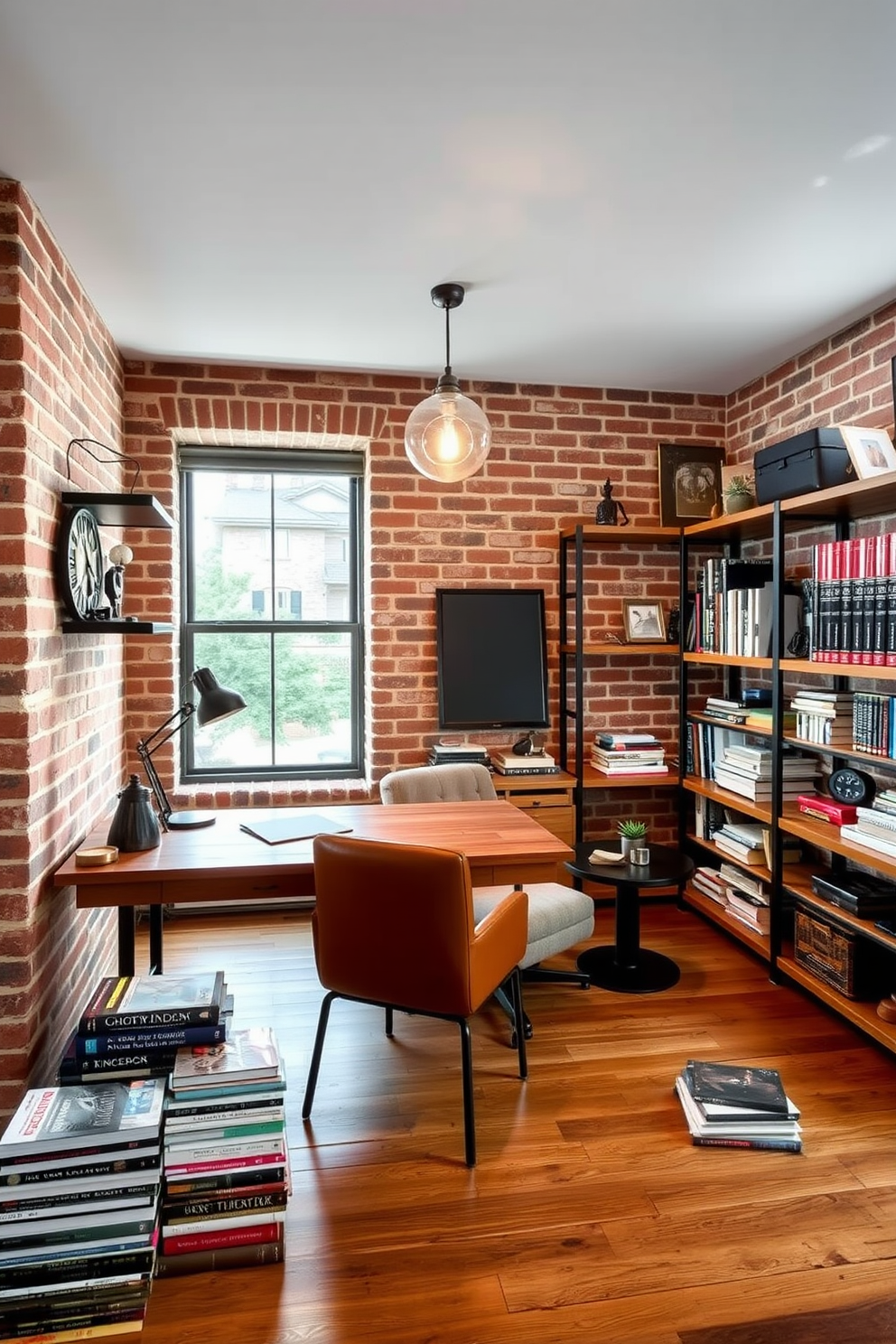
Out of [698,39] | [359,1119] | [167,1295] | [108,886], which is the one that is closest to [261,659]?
[108,886]

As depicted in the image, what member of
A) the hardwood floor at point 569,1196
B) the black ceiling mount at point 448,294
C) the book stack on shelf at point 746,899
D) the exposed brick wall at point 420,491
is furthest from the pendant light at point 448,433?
the book stack on shelf at point 746,899

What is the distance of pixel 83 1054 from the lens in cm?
186

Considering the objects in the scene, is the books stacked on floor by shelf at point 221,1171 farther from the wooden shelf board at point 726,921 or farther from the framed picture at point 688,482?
Result: the framed picture at point 688,482

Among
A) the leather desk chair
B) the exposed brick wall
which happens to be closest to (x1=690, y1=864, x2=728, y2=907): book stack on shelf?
the exposed brick wall

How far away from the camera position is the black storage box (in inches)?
113

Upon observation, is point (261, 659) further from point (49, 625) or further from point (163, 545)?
point (49, 625)

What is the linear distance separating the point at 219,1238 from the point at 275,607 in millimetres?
2830

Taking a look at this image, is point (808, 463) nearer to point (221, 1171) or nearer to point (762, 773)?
point (762, 773)

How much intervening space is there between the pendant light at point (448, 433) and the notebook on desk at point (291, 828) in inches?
47.9

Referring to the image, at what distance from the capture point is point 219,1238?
5.87 ft

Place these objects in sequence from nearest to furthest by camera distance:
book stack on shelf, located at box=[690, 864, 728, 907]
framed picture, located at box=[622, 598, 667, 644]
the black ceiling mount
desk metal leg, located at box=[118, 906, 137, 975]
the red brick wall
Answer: the red brick wall → desk metal leg, located at box=[118, 906, 137, 975] → the black ceiling mount → book stack on shelf, located at box=[690, 864, 728, 907] → framed picture, located at box=[622, 598, 667, 644]

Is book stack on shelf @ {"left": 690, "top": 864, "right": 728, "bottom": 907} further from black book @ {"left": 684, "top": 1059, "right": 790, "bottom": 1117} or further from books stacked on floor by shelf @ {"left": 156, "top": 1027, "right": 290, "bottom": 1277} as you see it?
books stacked on floor by shelf @ {"left": 156, "top": 1027, "right": 290, "bottom": 1277}

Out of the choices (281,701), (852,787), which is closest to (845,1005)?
(852,787)

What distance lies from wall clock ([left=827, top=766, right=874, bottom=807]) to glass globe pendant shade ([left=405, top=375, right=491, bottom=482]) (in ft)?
5.75
